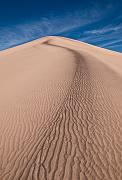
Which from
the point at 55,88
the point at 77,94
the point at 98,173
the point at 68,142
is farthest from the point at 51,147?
the point at 55,88

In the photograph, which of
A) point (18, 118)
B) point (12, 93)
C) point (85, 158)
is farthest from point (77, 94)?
point (85, 158)

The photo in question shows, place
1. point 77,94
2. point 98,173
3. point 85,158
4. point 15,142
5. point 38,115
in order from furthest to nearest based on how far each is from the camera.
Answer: point 77,94, point 38,115, point 15,142, point 85,158, point 98,173

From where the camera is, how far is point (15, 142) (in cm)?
644

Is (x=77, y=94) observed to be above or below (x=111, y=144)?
above

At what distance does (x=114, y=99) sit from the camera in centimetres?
906

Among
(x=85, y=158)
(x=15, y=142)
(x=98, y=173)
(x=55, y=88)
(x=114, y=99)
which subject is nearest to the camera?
(x=98, y=173)

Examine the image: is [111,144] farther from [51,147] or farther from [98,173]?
[51,147]

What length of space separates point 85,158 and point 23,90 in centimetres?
712

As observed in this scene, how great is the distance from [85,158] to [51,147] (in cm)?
107

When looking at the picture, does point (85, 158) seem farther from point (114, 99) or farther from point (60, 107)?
point (114, 99)

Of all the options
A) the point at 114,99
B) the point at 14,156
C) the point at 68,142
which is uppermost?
the point at 114,99

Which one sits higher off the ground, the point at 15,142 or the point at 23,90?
the point at 23,90

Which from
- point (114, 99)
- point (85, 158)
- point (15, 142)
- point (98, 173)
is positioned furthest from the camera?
point (114, 99)

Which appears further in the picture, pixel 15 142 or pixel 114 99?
pixel 114 99
